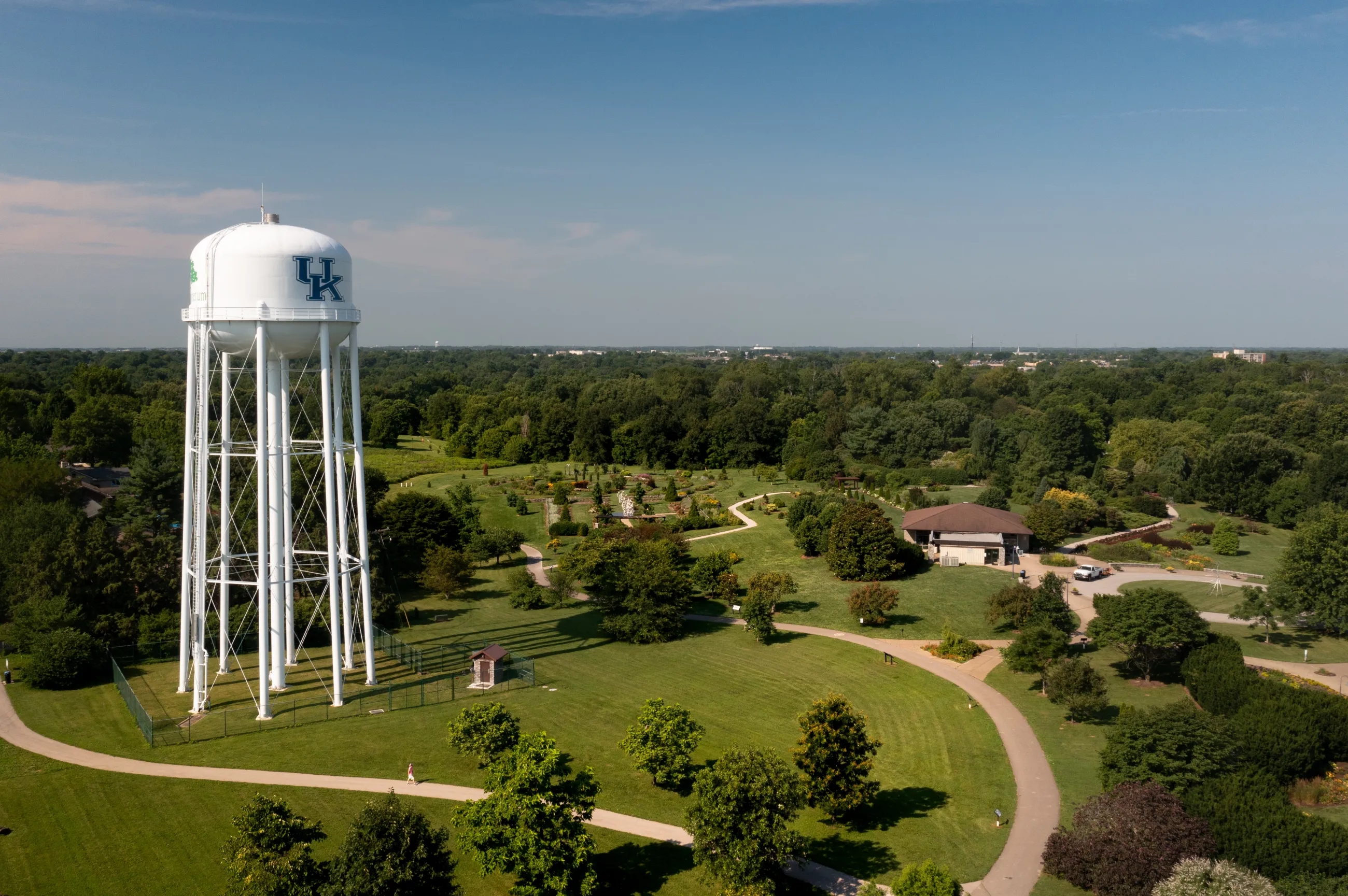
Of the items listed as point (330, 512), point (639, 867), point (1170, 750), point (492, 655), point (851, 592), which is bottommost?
point (639, 867)

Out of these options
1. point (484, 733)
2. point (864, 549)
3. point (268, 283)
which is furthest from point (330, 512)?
point (864, 549)

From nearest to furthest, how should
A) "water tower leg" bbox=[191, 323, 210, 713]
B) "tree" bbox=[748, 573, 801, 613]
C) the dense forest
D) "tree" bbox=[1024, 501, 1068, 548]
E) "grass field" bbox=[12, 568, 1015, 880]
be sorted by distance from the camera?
"grass field" bbox=[12, 568, 1015, 880], "water tower leg" bbox=[191, 323, 210, 713], the dense forest, "tree" bbox=[748, 573, 801, 613], "tree" bbox=[1024, 501, 1068, 548]

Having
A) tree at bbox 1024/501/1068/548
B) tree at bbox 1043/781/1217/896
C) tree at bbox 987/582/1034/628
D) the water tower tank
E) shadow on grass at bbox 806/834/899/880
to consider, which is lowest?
shadow on grass at bbox 806/834/899/880

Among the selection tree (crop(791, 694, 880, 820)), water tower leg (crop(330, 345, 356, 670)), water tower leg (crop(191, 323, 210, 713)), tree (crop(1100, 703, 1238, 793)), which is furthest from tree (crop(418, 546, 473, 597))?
tree (crop(1100, 703, 1238, 793))

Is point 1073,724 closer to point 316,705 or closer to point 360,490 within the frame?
point 360,490

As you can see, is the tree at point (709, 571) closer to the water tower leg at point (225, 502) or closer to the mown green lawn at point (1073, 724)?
the mown green lawn at point (1073, 724)

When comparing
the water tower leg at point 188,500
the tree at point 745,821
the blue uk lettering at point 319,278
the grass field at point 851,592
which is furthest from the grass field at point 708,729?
the blue uk lettering at point 319,278

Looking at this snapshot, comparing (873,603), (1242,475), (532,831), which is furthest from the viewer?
(1242,475)

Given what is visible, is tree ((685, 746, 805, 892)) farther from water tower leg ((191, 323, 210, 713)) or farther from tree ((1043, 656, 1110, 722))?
water tower leg ((191, 323, 210, 713))
